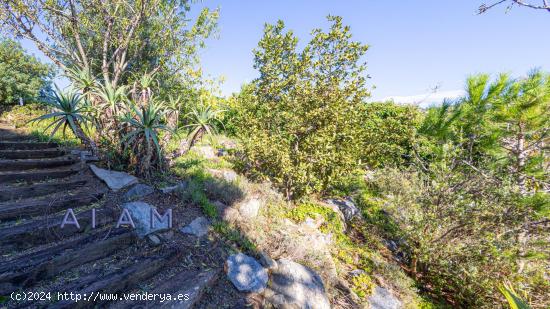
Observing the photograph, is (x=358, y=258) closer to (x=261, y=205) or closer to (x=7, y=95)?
(x=261, y=205)

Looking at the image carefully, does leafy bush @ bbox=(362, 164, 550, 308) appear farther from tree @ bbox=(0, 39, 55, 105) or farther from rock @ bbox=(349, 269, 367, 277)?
tree @ bbox=(0, 39, 55, 105)

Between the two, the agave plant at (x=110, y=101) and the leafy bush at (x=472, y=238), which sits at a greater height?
the agave plant at (x=110, y=101)

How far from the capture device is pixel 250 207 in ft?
14.9

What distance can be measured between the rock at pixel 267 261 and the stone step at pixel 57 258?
70.3 inches

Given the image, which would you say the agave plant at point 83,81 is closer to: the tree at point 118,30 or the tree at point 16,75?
the tree at point 118,30

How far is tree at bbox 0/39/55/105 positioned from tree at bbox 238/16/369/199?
547 inches

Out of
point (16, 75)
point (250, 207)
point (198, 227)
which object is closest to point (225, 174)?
point (250, 207)

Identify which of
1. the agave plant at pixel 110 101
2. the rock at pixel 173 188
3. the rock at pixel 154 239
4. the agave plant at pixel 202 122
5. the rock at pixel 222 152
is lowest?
the rock at pixel 154 239

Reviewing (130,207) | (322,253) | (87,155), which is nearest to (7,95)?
(87,155)

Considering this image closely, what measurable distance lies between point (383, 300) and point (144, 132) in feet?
16.0

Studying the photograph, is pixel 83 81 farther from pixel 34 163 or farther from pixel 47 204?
pixel 47 204

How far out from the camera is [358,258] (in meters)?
4.71

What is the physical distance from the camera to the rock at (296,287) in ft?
9.98

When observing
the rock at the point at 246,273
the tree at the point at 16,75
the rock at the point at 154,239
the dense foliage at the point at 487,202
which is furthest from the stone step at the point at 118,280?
the tree at the point at 16,75
